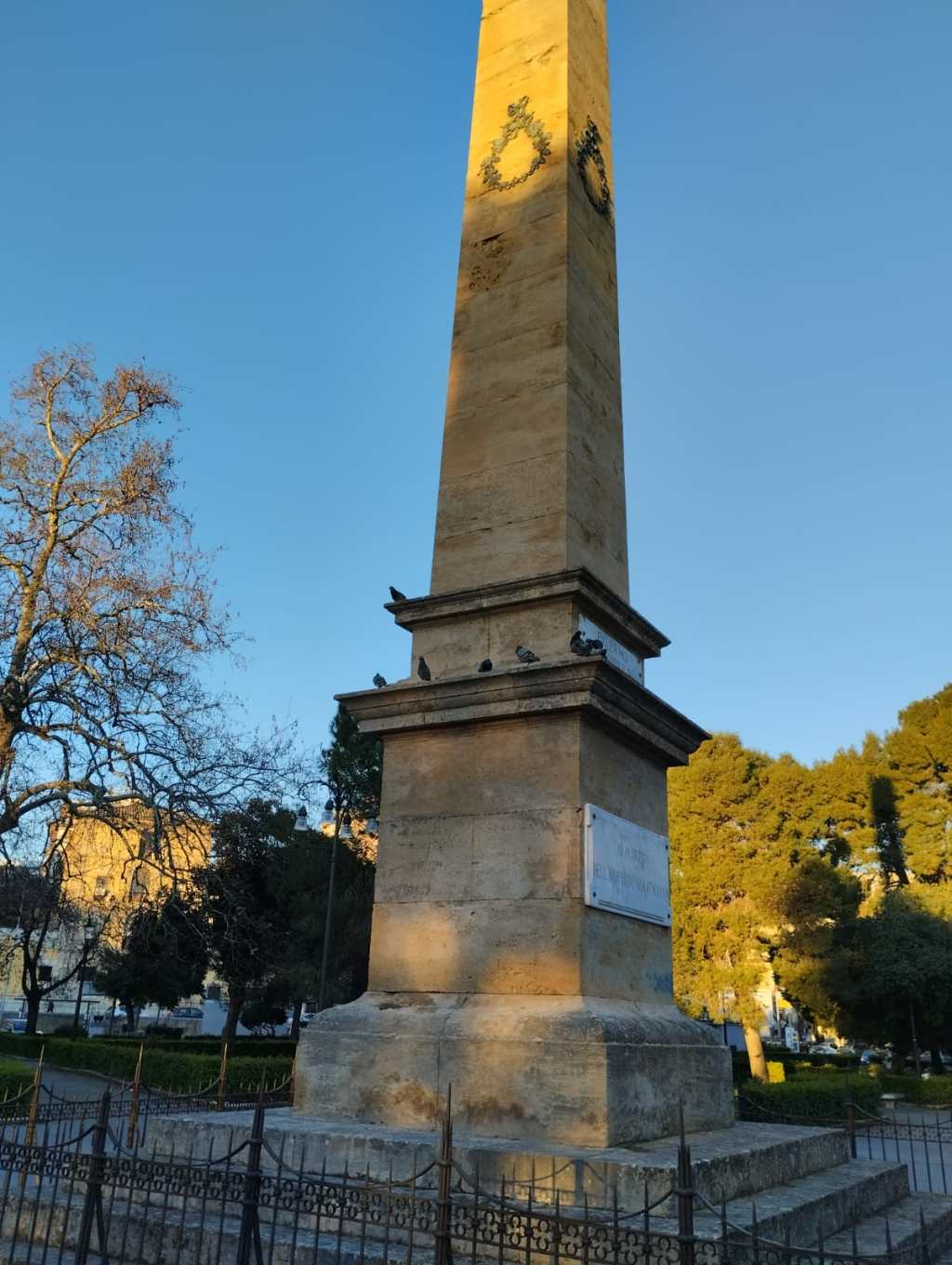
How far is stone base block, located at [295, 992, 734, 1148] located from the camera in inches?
233

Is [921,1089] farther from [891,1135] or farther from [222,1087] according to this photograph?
[222,1087]

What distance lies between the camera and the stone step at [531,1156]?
520 centimetres

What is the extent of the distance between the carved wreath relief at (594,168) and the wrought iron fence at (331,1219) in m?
8.56

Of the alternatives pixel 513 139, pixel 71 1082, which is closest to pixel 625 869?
pixel 513 139

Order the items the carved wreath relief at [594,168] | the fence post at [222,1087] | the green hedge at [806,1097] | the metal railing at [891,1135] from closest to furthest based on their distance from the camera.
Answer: the fence post at [222,1087] → the carved wreath relief at [594,168] → the metal railing at [891,1135] → the green hedge at [806,1097]

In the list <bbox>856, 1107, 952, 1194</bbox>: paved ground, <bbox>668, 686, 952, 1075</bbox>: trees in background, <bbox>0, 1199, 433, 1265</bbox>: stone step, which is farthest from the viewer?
<bbox>668, 686, 952, 1075</bbox>: trees in background

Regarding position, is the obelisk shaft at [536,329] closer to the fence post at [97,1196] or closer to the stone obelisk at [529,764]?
the stone obelisk at [529,764]

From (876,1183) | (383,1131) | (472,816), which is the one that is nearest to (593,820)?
(472,816)

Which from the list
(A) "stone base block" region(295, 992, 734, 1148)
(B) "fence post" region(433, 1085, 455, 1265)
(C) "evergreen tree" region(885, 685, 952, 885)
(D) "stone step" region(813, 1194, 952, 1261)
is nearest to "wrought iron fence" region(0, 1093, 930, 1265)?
(B) "fence post" region(433, 1085, 455, 1265)

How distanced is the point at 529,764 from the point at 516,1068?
6.63ft

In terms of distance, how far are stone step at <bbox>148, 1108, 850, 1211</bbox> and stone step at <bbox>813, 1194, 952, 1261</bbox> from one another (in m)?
0.49

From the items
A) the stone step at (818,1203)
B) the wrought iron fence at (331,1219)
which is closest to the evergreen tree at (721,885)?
the stone step at (818,1203)

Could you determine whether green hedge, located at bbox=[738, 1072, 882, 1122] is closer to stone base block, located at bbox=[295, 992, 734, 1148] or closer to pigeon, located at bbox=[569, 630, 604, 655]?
stone base block, located at bbox=[295, 992, 734, 1148]

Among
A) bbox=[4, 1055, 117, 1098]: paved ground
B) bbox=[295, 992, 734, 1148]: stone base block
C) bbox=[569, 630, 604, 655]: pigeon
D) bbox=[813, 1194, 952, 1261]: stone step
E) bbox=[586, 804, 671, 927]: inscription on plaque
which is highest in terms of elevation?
bbox=[569, 630, 604, 655]: pigeon
